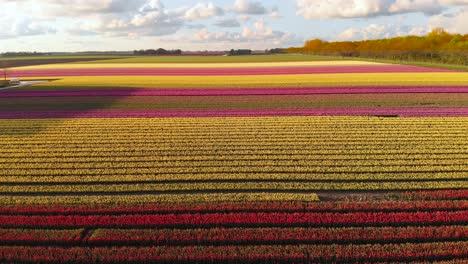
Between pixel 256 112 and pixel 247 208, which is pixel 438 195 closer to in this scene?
pixel 247 208

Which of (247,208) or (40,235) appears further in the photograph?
(247,208)

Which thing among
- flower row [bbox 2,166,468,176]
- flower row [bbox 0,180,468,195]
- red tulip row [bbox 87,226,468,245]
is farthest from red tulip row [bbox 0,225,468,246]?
flower row [bbox 2,166,468,176]

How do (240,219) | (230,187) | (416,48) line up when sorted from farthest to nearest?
(416,48), (230,187), (240,219)

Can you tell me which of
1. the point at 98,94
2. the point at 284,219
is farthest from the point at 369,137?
the point at 98,94

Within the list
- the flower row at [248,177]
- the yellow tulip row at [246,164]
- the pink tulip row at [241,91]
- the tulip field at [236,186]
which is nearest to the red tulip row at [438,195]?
the tulip field at [236,186]

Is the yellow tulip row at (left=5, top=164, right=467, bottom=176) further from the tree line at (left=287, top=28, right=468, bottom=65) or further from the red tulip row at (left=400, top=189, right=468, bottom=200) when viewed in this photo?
the tree line at (left=287, top=28, right=468, bottom=65)

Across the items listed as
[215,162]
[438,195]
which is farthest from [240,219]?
[438,195]

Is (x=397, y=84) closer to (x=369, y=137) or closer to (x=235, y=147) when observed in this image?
(x=369, y=137)

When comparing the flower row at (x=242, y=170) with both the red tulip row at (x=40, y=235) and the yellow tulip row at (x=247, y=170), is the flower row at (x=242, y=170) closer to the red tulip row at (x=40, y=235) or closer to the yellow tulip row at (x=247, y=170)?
the yellow tulip row at (x=247, y=170)
